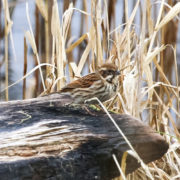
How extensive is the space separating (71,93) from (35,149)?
2.56ft

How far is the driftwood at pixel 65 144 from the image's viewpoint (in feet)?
9.04

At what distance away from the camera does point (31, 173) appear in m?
2.72

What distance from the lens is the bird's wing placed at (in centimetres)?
353

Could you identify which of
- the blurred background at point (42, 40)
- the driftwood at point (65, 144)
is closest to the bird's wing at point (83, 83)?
the driftwood at point (65, 144)

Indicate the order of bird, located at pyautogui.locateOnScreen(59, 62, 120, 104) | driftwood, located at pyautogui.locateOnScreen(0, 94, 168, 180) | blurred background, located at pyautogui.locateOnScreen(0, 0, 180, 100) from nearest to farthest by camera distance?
driftwood, located at pyautogui.locateOnScreen(0, 94, 168, 180) < bird, located at pyautogui.locateOnScreen(59, 62, 120, 104) < blurred background, located at pyautogui.locateOnScreen(0, 0, 180, 100)

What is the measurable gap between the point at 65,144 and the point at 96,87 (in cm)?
79

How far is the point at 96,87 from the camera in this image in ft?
11.7

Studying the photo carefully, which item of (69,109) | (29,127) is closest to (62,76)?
(69,109)

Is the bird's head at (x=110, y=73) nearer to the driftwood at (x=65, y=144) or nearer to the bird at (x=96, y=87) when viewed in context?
the bird at (x=96, y=87)

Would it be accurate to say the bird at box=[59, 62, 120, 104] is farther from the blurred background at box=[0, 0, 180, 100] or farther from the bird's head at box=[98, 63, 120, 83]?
the blurred background at box=[0, 0, 180, 100]

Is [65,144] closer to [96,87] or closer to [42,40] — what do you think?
[96,87]

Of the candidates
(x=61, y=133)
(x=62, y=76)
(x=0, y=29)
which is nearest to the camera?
(x=61, y=133)

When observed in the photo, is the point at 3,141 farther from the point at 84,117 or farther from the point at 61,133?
the point at 84,117

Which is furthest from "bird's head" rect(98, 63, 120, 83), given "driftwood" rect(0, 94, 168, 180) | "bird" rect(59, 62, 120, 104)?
"driftwood" rect(0, 94, 168, 180)
